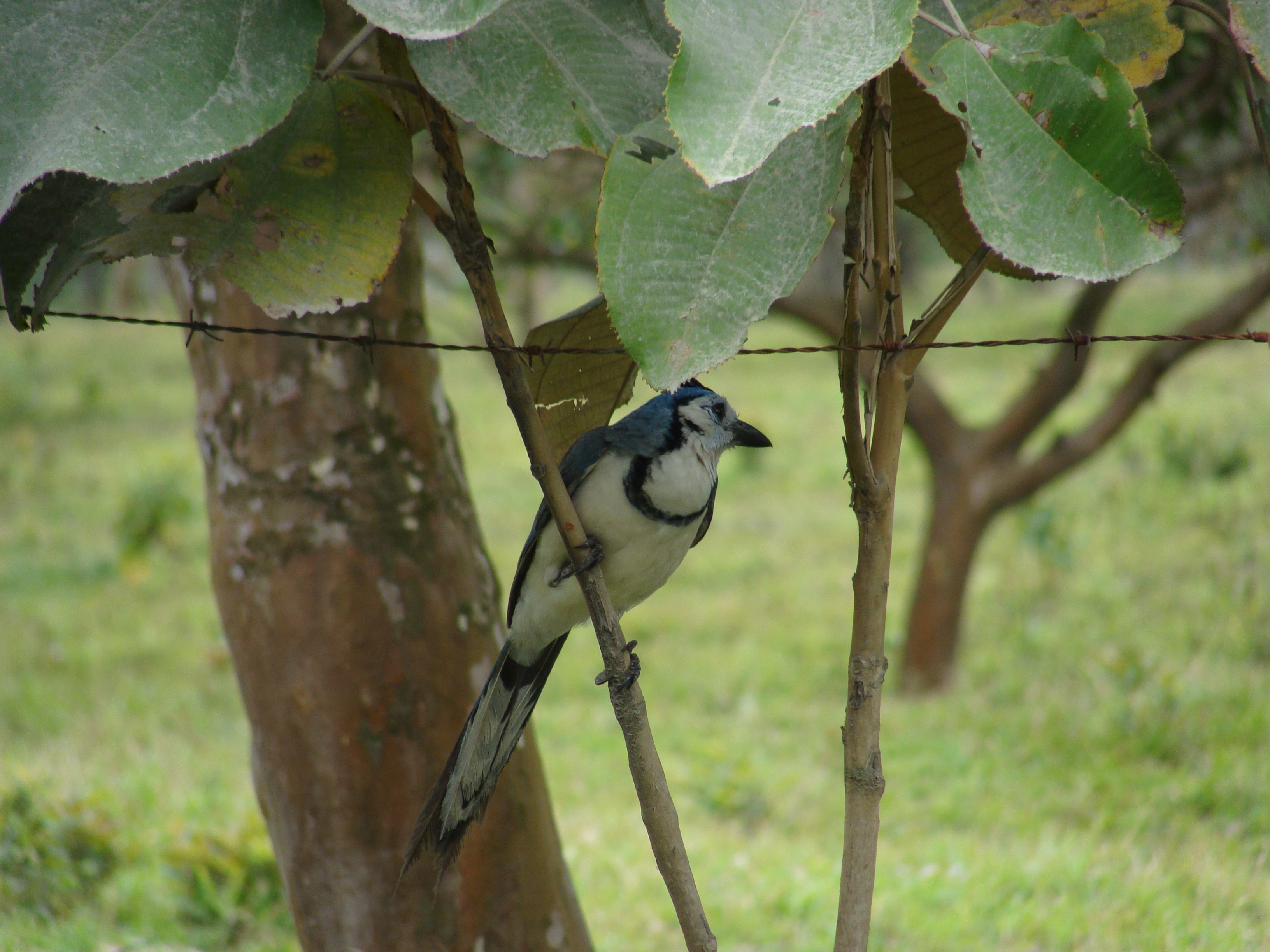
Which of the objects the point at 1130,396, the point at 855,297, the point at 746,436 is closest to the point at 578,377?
the point at 855,297

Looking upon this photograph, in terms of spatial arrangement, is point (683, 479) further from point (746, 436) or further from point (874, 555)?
point (874, 555)

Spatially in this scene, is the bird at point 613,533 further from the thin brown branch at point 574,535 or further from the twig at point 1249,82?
the twig at point 1249,82

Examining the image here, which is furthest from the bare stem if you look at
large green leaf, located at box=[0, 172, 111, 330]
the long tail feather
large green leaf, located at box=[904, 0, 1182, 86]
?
large green leaf, located at box=[0, 172, 111, 330]

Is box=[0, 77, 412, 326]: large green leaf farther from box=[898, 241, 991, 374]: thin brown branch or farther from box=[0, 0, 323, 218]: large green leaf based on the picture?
box=[898, 241, 991, 374]: thin brown branch

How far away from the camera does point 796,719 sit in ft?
16.4

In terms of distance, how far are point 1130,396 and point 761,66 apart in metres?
3.96

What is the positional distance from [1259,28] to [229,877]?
3153 mm

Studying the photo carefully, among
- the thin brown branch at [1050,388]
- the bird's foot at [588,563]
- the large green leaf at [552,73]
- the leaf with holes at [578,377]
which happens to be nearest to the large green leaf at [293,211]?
the large green leaf at [552,73]

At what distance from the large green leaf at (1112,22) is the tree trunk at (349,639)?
1.33 meters

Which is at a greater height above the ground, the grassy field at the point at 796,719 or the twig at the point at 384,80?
the grassy field at the point at 796,719

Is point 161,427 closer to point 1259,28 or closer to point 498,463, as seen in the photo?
point 498,463

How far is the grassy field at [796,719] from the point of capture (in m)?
3.08

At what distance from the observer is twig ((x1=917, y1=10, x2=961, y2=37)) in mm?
1029

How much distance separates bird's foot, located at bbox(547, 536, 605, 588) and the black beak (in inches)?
14.5
